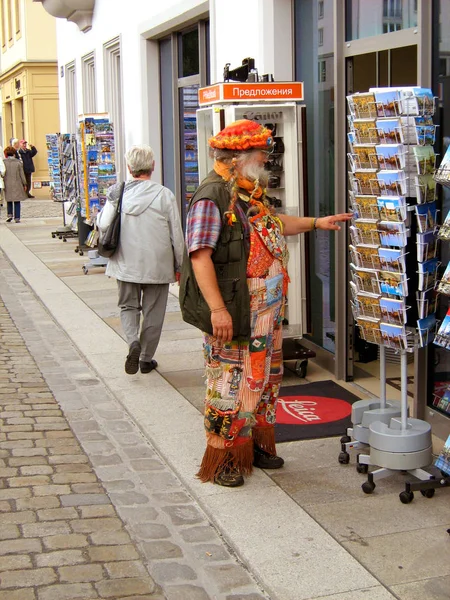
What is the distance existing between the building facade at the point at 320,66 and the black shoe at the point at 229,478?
1.33m

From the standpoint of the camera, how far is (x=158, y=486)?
204 inches

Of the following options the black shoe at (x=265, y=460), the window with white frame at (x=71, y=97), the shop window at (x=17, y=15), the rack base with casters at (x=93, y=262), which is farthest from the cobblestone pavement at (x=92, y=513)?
the shop window at (x=17, y=15)

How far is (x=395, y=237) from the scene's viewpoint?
15.3 ft

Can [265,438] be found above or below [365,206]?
below

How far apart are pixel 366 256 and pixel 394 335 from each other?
0.41 metres

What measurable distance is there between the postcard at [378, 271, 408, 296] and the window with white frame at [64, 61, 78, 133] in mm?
14670

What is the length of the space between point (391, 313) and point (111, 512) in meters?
1.69

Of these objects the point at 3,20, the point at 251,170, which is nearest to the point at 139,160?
the point at 251,170

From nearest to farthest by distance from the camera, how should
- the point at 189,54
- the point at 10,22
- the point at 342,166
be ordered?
the point at 342,166
the point at 189,54
the point at 10,22

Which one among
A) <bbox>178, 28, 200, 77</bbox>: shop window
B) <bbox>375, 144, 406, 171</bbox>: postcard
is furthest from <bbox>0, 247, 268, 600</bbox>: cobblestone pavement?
<bbox>178, 28, 200, 77</bbox>: shop window

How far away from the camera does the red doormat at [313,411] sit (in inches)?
233

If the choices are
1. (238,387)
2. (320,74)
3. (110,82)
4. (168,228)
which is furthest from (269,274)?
(110,82)

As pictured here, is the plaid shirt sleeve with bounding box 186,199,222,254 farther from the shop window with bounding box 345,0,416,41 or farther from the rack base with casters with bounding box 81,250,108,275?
the rack base with casters with bounding box 81,250,108,275

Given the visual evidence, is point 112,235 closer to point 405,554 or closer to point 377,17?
point 377,17
